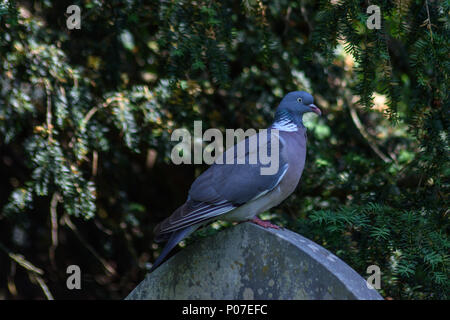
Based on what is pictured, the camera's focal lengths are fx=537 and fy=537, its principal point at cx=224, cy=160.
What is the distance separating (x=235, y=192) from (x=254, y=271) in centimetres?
40

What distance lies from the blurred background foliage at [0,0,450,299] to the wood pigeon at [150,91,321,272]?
277mm

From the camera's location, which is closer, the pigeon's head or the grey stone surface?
the grey stone surface

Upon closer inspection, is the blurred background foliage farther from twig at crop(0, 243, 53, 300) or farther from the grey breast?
the grey breast

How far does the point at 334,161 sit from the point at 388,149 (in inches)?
22.4

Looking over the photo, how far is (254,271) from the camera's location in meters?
2.34

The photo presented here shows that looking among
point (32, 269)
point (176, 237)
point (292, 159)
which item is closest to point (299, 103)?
point (292, 159)

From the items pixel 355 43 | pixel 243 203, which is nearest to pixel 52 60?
pixel 243 203

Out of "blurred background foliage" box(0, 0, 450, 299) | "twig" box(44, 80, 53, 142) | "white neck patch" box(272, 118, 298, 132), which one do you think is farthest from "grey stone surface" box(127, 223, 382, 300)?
"twig" box(44, 80, 53, 142)

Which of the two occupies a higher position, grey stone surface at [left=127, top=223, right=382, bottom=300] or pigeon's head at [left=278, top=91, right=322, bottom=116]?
pigeon's head at [left=278, top=91, right=322, bottom=116]

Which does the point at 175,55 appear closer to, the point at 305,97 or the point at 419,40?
the point at 305,97

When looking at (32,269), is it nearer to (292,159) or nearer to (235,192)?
(235,192)

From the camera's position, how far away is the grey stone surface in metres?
2.18

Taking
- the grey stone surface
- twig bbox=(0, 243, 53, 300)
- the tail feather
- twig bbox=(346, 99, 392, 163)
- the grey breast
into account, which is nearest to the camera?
the grey stone surface

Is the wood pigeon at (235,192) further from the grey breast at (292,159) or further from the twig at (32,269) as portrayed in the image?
the twig at (32,269)
